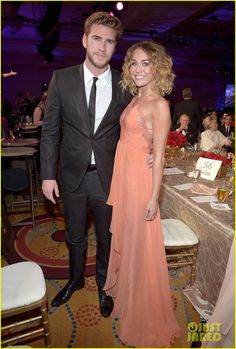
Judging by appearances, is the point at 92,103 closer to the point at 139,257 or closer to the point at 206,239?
the point at 139,257

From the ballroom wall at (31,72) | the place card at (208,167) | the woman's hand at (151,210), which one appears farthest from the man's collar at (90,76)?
the ballroom wall at (31,72)

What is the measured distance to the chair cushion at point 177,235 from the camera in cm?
252

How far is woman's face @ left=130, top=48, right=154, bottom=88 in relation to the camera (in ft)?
6.86

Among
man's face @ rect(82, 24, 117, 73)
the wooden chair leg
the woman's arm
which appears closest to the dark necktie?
man's face @ rect(82, 24, 117, 73)

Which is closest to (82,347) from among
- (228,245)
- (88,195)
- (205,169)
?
(88,195)

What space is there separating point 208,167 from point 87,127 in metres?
1.49

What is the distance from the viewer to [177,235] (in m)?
2.60

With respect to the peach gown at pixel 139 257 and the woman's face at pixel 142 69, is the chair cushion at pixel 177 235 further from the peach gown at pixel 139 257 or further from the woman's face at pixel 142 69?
the woman's face at pixel 142 69

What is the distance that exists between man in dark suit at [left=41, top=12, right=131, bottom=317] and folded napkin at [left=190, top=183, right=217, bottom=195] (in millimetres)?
881

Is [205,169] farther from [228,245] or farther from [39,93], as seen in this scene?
[39,93]

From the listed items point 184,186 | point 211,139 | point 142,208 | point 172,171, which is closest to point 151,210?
point 142,208

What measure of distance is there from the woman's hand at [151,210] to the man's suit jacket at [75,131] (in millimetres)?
443

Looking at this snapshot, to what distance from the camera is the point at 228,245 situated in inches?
88.6

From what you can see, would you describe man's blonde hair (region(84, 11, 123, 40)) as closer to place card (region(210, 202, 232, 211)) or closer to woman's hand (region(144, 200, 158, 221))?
woman's hand (region(144, 200, 158, 221))
